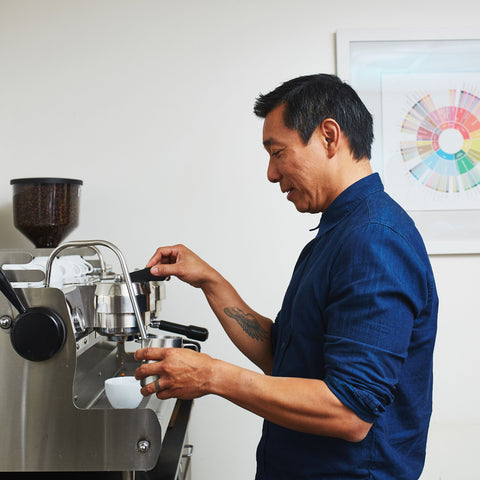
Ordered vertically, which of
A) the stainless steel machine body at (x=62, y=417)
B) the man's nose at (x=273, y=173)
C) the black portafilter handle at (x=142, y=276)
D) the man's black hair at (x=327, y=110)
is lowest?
the stainless steel machine body at (x=62, y=417)

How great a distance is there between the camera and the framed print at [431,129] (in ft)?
5.88

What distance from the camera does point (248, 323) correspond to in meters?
1.23

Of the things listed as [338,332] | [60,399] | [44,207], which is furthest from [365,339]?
[44,207]

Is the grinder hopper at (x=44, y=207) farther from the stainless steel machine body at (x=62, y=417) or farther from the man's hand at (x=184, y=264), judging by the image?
the stainless steel machine body at (x=62, y=417)

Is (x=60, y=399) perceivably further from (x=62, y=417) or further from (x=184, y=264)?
(x=184, y=264)

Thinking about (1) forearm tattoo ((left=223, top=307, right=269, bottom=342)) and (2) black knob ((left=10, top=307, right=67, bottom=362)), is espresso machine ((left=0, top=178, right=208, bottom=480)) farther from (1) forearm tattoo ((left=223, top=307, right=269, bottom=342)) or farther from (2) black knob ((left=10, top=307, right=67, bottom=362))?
(1) forearm tattoo ((left=223, top=307, right=269, bottom=342))

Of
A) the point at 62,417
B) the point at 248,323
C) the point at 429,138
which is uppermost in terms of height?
the point at 429,138

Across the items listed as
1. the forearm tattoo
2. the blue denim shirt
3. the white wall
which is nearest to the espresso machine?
the blue denim shirt

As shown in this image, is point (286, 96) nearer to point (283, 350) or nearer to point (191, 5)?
point (283, 350)

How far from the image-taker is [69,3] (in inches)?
69.5

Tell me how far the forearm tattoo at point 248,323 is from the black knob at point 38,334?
46 cm

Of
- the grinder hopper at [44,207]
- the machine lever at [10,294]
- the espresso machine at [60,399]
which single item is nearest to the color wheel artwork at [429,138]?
the grinder hopper at [44,207]

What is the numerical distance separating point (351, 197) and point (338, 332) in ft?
0.85

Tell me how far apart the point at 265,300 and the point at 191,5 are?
99 cm
